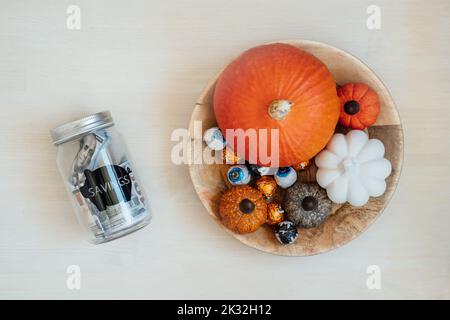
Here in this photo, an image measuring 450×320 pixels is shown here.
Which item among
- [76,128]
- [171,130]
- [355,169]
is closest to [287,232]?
[355,169]

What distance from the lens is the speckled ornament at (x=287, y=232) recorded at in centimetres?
75

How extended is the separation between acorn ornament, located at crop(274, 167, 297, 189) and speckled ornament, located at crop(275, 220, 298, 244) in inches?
2.7

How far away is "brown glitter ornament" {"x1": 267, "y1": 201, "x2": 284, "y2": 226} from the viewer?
0.77 m

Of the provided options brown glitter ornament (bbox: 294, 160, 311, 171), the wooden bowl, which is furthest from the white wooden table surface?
brown glitter ornament (bbox: 294, 160, 311, 171)

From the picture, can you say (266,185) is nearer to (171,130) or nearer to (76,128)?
(171,130)

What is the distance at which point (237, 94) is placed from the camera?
0.70 meters

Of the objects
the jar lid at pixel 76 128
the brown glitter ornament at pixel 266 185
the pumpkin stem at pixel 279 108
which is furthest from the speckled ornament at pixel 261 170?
the jar lid at pixel 76 128

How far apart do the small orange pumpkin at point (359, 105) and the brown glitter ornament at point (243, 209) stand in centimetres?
20

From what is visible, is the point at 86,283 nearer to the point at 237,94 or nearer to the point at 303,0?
the point at 237,94

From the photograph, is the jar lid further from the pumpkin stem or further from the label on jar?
the pumpkin stem

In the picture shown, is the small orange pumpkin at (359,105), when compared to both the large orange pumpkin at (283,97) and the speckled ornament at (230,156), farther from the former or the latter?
the speckled ornament at (230,156)

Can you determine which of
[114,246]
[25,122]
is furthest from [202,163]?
[25,122]

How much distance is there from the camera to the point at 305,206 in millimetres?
739

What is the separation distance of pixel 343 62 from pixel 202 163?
301mm
